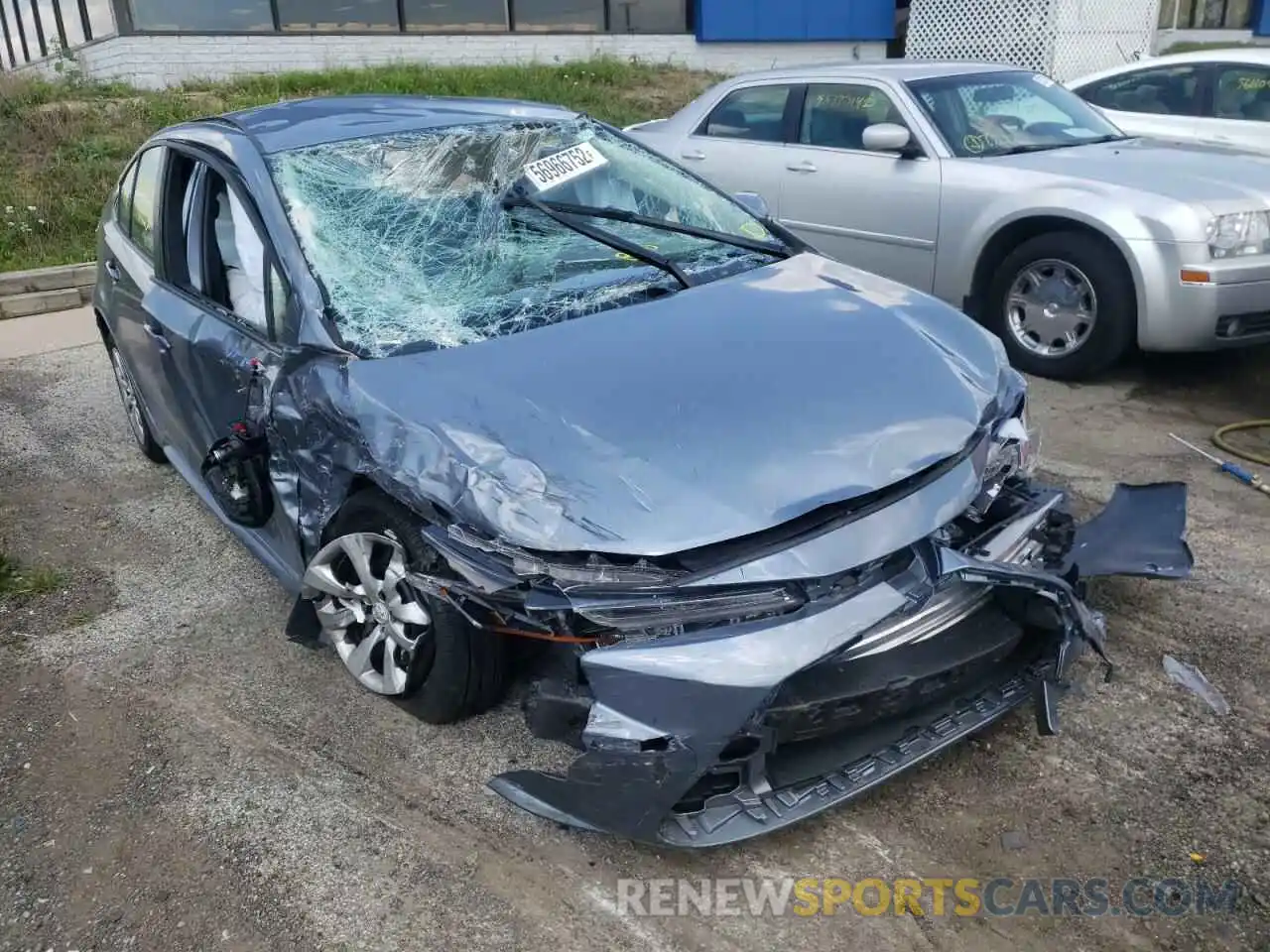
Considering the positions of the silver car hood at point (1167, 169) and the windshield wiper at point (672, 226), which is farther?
the silver car hood at point (1167, 169)

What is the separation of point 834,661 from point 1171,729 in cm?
111

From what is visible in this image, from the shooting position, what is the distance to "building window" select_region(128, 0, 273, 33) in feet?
38.0

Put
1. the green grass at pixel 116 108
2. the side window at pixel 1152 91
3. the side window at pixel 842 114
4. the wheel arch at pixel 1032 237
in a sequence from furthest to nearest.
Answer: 1. the green grass at pixel 116 108
2. the side window at pixel 1152 91
3. the side window at pixel 842 114
4. the wheel arch at pixel 1032 237

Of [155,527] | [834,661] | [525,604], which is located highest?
[525,604]

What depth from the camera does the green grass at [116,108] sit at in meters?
8.95

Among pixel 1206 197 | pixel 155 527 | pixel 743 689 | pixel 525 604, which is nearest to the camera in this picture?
pixel 743 689

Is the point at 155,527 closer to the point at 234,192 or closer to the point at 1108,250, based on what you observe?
the point at 234,192

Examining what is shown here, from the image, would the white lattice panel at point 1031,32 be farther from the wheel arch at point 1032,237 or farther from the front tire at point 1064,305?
the front tire at point 1064,305

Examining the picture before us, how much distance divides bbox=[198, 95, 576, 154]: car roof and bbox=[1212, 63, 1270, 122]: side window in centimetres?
571

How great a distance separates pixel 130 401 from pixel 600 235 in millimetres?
2852

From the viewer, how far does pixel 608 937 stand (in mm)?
2279

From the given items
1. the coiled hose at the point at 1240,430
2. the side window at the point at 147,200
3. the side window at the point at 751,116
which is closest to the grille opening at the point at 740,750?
the side window at the point at 147,200

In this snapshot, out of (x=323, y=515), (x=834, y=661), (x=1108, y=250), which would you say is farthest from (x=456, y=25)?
(x=834, y=661)

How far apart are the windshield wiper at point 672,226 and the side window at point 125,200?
7.07 ft
